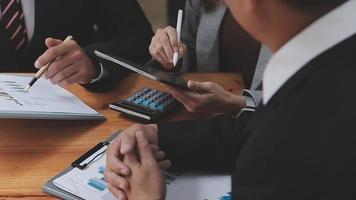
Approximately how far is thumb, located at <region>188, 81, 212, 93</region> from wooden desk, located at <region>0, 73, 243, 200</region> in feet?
0.21

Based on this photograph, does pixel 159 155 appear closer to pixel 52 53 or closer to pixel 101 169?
pixel 101 169

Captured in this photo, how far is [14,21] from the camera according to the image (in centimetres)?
140

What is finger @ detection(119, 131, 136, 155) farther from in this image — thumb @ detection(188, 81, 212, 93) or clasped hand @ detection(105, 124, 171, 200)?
thumb @ detection(188, 81, 212, 93)

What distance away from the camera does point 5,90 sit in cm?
103

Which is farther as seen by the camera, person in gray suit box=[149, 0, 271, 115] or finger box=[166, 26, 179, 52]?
person in gray suit box=[149, 0, 271, 115]

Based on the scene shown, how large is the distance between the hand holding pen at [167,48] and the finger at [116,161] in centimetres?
43

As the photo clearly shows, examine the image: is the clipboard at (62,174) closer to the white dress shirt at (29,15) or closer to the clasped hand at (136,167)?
the clasped hand at (136,167)

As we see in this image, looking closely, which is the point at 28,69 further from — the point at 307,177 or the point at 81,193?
the point at 307,177

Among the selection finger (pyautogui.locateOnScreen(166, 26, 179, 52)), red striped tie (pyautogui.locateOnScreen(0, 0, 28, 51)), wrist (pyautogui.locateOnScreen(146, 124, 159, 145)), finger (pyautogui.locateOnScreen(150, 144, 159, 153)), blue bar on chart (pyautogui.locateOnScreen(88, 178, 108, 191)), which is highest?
red striped tie (pyautogui.locateOnScreen(0, 0, 28, 51))

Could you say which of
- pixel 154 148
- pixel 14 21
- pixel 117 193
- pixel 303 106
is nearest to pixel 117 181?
pixel 117 193

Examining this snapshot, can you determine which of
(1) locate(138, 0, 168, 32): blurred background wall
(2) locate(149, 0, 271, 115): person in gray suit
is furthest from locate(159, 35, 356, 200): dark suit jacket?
(1) locate(138, 0, 168, 32): blurred background wall

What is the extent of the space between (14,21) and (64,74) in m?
0.36

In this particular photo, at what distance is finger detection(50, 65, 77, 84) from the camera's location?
113 centimetres

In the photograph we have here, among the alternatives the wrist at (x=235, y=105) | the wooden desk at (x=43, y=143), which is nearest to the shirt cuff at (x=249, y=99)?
the wrist at (x=235, y=105)
